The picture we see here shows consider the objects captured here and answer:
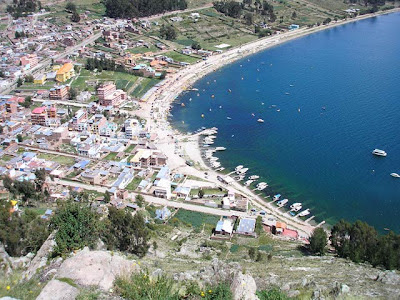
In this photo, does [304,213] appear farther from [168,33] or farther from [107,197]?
[168,33]

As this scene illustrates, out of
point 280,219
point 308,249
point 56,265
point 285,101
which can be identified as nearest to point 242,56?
point 285,101

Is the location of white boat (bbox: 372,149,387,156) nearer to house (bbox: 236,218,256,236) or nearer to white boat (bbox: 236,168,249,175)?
white boat (bbox: 236,168,249,175)

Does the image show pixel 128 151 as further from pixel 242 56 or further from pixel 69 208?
pixel 242 56

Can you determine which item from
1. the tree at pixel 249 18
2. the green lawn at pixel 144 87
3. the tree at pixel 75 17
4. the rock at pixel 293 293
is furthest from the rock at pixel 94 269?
the tree at pixel 249 18

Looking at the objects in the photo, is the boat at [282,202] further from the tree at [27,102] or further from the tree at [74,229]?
the tree at [27,102]

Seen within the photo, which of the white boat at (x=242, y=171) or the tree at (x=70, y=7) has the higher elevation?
the tree at (x=70, y=7)
